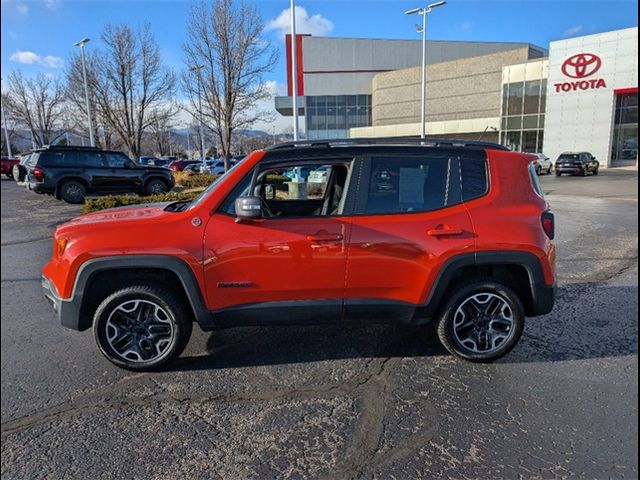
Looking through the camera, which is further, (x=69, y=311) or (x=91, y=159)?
(x=91, y=159)

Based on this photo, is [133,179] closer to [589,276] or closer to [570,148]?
[589,276]

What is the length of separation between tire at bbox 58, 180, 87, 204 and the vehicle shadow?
41.9ft

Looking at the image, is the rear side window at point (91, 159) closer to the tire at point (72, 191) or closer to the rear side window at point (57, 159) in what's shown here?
the rear side window at point (57, 159)


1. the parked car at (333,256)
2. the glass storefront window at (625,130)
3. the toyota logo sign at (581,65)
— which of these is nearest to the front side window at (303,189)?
the parked car at (333,256)

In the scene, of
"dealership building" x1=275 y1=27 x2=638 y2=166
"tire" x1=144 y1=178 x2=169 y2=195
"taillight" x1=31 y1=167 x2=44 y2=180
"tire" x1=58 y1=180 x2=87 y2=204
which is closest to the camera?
"taillight" x1=31 y1=167 x2=44 y2=180

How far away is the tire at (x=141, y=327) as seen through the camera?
3262 millimetres

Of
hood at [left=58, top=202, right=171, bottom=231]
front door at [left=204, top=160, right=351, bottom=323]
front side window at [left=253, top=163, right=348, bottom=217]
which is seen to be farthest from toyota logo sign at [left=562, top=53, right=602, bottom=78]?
hood at [left=58, top=202, right=171, bottom=231]

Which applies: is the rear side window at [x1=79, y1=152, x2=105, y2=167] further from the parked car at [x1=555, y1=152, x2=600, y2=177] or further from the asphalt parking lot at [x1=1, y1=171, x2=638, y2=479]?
the parked car at [x1=555, y1=152, x2=600, y2=177]

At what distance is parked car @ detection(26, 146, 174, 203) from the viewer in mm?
13828

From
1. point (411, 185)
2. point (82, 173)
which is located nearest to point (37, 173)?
point (82, 173)

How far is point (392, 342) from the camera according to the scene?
3955 mm

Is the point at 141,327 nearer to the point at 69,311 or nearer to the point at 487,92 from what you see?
the point at 69,311

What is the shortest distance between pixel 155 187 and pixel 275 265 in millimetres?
14323

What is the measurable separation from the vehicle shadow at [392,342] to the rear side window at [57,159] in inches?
512
